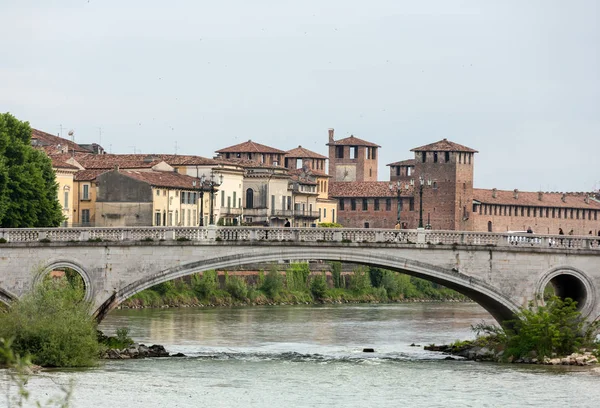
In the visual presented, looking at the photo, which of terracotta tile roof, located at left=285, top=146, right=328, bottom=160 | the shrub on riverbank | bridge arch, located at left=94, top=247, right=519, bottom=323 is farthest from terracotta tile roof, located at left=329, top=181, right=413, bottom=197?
the shrub on riverbank

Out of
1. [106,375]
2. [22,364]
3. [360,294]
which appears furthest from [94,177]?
[22,364]

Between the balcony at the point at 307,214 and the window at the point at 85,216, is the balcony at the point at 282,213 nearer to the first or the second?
the balcony at the point at 307,214

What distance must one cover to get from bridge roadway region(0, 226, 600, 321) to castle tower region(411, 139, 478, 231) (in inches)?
2778

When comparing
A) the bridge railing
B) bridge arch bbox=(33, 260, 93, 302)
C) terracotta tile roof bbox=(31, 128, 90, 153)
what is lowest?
bridge arch bbox=(33, 260, 93, 302)

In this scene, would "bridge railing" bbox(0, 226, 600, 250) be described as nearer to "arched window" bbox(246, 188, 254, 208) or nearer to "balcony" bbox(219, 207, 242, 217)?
"balcony" bbox(219, 207, 242, 217)

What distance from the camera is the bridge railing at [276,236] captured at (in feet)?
175

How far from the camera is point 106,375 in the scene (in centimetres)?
4709

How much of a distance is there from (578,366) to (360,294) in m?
46.0

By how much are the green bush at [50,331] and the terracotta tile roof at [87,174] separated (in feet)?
134

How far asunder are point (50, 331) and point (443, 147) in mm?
78915

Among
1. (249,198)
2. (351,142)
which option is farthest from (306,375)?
(351,142)

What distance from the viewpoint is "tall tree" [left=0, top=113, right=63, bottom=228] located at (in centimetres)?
7138

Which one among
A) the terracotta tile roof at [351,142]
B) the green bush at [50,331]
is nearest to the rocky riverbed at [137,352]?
the green bush at [50,331]

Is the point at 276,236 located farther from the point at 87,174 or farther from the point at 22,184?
the point at 87,174
